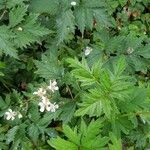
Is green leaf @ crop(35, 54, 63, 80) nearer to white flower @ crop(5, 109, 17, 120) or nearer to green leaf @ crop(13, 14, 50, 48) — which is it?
green leaf @ crop(13, 14, 50, 48)

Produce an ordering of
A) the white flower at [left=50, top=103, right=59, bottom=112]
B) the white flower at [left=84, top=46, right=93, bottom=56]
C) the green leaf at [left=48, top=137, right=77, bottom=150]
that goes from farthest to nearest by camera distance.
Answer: the white flower at [left=84, top=46, right=93, bottom=56], the white flower at [left=50, top=103, right=59, bottom=112], the green leaf at [left=48, top=137, right=77, bottom=150]

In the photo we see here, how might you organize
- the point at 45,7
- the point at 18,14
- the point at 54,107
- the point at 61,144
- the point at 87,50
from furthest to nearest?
the point at 87,50 → the point at 45,7 → the point at 18,14 → the point at 54,107 → the point at 61,144

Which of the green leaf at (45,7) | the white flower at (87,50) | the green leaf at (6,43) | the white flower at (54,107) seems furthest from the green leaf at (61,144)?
the white flower at (87,50)

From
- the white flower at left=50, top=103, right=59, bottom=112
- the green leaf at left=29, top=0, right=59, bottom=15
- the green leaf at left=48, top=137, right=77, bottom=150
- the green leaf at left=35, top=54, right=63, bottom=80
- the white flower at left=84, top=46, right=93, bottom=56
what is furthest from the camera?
the white flower at left=84, top=46, right=93, bottom=56

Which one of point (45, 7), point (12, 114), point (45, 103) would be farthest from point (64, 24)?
point (12, 114)

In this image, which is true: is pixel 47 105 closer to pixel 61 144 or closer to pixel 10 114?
pixel 10 114

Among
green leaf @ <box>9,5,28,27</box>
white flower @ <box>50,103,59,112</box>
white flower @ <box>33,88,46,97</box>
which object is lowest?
white flower @ <box>50,103,59,112</box>

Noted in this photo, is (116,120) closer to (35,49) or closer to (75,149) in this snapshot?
(75,149)

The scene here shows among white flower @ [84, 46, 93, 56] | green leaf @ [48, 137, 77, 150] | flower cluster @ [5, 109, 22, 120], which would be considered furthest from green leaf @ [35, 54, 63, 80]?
green leaf @ [48, 137, 77, 150]
